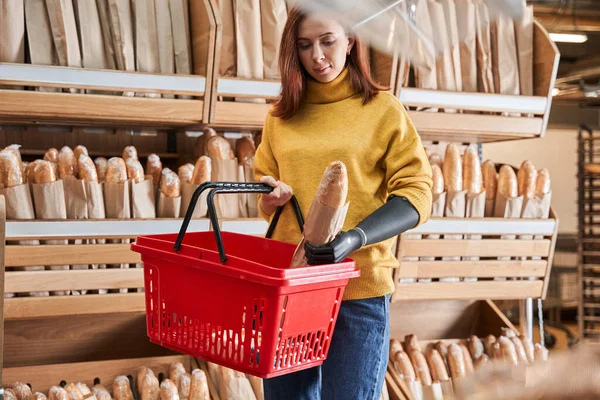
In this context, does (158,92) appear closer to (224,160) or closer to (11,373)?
(224,160)

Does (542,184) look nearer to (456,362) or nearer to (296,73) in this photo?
(456,362)

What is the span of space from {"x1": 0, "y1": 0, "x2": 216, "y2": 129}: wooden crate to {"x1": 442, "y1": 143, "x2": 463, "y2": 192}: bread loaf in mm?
1070

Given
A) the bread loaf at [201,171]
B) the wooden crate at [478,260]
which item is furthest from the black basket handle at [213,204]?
the wooden crate at [478,260]

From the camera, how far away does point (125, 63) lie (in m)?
2.49

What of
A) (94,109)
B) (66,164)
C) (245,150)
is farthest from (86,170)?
(245,150)

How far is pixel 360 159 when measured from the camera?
1734 millimetres

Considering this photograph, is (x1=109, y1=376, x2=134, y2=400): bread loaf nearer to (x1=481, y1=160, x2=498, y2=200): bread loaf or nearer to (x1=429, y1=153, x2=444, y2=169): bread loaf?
(x1=429, y1=153, x2=444, y2=169): bread loaf

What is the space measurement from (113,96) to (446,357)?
1819mm

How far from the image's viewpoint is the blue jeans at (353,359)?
68.2 inches

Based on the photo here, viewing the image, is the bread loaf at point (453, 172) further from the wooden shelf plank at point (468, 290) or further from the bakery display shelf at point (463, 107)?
the wooden shelf plank at point (468, 290)

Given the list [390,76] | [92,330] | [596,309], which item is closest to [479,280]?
[390,76]

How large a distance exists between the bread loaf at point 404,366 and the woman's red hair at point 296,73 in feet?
4.97

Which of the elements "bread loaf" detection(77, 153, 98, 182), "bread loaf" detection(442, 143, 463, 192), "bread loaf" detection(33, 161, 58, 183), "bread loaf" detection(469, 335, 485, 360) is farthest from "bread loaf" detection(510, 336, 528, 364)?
"bread loaf" detection(33, 161, 58, 183)

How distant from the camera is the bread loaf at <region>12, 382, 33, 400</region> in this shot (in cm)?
237
